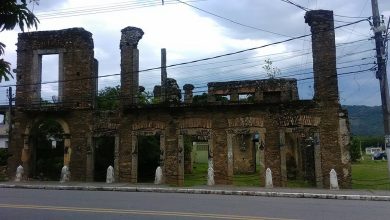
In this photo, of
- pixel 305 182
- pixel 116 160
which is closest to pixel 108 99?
pixel 116 160

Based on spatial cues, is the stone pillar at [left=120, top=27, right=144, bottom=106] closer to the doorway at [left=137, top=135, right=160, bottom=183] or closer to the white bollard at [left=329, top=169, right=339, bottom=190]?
the doorway at [left=137, top=135, right=160, bottom=183]

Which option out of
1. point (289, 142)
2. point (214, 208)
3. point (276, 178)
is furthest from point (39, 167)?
point (214, 208)

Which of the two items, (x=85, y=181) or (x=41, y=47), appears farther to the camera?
(x=41, y=47)

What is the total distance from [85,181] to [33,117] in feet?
15.8

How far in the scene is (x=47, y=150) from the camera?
3025 cm

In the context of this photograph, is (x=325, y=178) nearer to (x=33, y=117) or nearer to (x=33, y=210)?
(x=33, y=210)

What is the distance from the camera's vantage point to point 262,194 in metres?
17.8

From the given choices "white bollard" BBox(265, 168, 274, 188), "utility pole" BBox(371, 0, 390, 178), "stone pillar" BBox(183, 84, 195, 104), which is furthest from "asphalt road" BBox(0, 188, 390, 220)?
"stone pillar" BBox(183, 84, 195, 104)

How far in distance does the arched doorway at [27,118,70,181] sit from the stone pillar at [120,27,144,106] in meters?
3.89

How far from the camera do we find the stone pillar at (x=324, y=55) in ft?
71.8

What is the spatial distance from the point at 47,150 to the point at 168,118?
1063cm

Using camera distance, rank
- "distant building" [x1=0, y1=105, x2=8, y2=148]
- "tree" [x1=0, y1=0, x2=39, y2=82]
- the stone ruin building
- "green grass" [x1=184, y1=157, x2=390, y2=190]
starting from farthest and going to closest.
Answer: "distant building" [x1=0, y1=105, x2=8, y2=148] < "green grass" [x1=184, y1=157, x2=390, y2=190] < the stone ruin building < "tree" [x1=0, y1=0, x2=39, y2=82]

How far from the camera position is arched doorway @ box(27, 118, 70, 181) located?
25.8 meters

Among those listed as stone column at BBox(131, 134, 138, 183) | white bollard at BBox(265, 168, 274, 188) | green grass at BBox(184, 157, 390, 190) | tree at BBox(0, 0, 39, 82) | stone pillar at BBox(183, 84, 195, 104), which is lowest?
green grass at BBox(184, 157, 390, 190)
